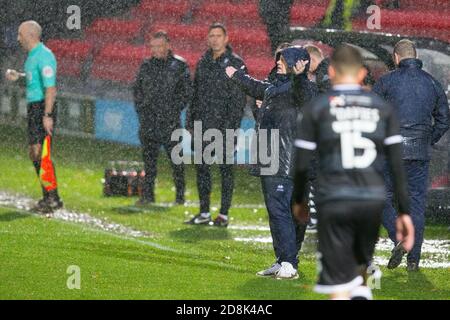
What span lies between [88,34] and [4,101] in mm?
3856

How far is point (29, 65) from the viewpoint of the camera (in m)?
14.6

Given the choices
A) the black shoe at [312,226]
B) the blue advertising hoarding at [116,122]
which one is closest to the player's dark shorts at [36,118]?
the black shoe at [312,226]

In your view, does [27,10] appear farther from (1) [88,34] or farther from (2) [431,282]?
(2) [431,282]

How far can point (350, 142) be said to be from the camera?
24.4 ft

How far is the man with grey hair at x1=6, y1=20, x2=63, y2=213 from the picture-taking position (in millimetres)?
14359

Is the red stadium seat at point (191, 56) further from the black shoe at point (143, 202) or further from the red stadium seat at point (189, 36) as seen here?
the black shoe at point (143, 202)

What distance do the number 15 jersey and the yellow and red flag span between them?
7.47m

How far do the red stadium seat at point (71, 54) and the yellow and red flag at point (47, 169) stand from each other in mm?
11409

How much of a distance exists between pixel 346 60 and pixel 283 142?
10.2 ft

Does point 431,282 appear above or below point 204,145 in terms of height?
below

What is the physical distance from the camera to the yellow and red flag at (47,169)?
14.6m

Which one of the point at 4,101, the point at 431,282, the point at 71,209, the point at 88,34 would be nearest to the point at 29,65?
the point at 71,209

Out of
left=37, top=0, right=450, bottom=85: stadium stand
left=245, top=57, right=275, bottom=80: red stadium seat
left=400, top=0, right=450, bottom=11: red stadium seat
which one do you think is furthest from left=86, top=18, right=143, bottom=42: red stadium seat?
left=400, top=0, right=450, bottom=11: red stadium seat

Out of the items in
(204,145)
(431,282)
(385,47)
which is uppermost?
(385,47)
